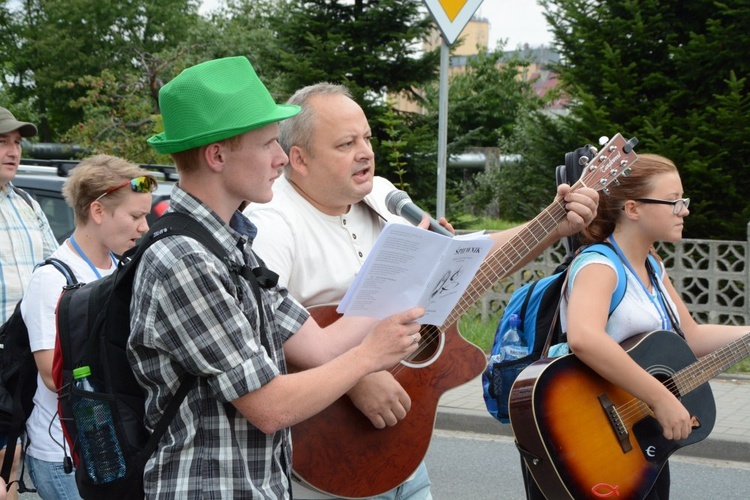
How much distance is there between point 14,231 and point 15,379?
146cm

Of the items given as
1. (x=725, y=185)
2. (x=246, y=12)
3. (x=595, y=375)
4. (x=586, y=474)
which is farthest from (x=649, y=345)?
(x=246, y=12)

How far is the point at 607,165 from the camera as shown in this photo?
304 centimetres

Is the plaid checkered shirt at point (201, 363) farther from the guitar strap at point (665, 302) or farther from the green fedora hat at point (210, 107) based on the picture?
the guitar strap at point (665, 302)

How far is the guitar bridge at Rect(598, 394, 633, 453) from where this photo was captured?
3.25 metres

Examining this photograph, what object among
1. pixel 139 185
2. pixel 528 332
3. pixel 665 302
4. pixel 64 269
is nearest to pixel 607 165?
pixel 665 302

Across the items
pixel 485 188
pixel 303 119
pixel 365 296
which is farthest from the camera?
pixel 485 188

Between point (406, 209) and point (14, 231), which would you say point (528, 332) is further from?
point (14, 231)

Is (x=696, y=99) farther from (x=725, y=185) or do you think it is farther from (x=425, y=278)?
(x=425, y=278)

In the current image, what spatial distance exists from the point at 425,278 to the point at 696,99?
8.29m

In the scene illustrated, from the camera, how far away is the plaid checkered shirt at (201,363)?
1.94 m

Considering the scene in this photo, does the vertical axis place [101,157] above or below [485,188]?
above

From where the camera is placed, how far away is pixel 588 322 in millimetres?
3068

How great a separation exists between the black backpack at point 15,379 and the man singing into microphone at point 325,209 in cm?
103

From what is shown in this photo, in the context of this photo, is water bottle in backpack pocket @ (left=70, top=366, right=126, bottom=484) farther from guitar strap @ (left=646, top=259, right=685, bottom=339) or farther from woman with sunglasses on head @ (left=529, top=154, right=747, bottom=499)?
guitar strap @ (left=646, top=259, right=685, bottom=339)
